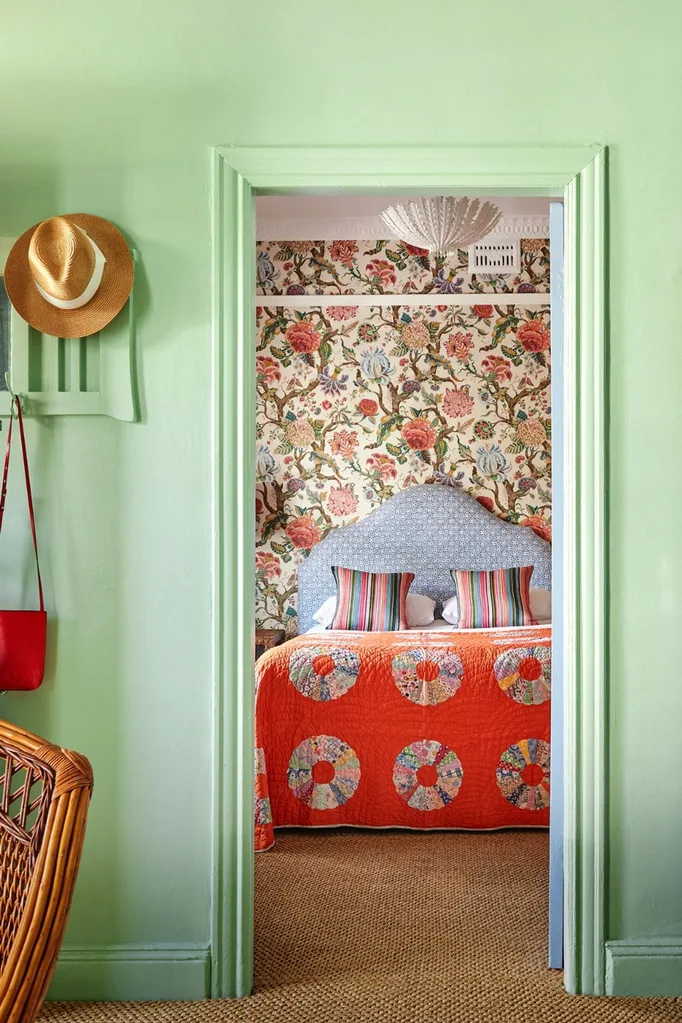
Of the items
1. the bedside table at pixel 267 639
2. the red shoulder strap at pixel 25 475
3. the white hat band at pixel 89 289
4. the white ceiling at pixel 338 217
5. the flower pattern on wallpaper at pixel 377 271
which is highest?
the white ceiling at pixel 338 217

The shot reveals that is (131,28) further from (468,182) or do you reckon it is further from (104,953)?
(104,953)

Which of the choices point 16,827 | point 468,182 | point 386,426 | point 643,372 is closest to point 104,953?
point 16,827

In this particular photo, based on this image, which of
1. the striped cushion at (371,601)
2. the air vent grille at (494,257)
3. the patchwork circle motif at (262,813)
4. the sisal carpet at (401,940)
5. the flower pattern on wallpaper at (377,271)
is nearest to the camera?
the sisal carpet at (401,940)

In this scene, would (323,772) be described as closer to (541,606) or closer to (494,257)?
(541,606)

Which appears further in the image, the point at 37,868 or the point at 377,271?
the point at 377,271

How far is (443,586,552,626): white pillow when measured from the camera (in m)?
5.05

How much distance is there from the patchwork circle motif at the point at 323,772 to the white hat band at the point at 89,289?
2.03 meters

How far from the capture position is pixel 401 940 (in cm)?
258

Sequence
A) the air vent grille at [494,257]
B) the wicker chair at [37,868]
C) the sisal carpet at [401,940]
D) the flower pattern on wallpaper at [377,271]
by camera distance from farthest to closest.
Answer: the flower pattern on wallpaper at [377,271], the air vent grille at [494,257], the sisal carpet at [401,940], the wicker chair at [37,868]

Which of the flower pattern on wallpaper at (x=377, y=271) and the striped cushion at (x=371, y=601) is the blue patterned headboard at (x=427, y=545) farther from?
the flower pattern on wallpaper at (x=377, y=271)

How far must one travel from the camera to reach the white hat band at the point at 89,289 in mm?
2164

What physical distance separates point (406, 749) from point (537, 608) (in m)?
1.81

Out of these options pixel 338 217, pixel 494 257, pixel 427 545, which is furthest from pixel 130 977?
pixel 494 257

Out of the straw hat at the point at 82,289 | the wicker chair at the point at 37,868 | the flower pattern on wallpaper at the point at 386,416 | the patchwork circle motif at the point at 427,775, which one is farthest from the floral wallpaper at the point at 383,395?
the wicker chair at the point at 37,868
